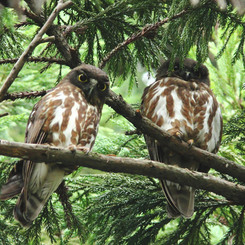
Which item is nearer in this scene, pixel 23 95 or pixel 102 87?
pixel 23 95

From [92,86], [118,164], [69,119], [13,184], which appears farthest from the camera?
[92,86]

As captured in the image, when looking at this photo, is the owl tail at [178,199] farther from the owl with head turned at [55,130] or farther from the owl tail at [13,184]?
the owl tail at [13,184]

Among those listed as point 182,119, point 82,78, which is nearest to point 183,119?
point 182,119

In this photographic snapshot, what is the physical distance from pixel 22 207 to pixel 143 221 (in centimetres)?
120

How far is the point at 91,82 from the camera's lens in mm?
3891

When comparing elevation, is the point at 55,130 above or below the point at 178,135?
below

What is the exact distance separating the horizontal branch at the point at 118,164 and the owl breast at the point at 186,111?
96cm

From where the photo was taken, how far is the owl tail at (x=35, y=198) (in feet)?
11.5

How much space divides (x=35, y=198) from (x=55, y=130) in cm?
64

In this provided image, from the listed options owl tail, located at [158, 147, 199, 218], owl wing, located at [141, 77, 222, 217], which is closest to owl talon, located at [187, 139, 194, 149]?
owl wing, located at [141, 77, 222, 217]

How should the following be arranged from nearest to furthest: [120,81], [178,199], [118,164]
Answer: [118,164] → [178,199] → [120,81]

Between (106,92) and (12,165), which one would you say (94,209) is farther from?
(106,92)

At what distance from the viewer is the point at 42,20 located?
3.47 metres

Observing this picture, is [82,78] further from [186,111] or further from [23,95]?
[186,111]
